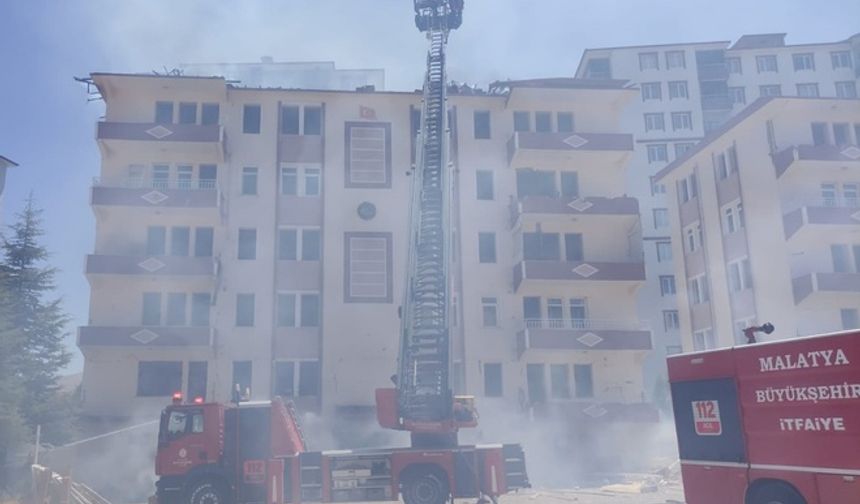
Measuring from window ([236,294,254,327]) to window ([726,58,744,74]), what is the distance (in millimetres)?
52231

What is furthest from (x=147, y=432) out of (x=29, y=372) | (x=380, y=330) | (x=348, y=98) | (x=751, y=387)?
(x=751, y=387)

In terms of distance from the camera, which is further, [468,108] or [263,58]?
[263,58]

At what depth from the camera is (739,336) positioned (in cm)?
3575

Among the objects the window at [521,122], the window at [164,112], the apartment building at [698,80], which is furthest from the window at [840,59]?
the window at [164,112]

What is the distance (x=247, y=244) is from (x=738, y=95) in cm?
5035

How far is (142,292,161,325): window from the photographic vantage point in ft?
114

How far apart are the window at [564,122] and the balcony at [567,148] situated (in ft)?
5.08

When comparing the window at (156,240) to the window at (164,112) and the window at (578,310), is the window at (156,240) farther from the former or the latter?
the window at (578,310)

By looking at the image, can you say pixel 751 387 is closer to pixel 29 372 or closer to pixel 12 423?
pixel 12 423

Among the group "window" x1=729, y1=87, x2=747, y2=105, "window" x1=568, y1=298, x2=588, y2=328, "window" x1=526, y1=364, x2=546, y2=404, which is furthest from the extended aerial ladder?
"window" x1=729, y1=87, x2=747, y2=105

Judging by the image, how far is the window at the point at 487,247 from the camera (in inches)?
1447

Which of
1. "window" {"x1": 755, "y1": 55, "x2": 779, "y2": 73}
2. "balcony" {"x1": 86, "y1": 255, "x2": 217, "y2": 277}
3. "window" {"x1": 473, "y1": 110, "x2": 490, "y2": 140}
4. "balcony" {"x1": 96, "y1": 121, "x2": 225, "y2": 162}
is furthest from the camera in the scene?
"window" {"x1": 755, "y1": 55, "x2": 779, "y2": 73}

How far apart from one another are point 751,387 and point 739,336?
84.0ft

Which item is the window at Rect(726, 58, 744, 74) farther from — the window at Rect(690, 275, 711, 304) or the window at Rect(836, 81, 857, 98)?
the window at Rect(690, 275, 711, 304)
